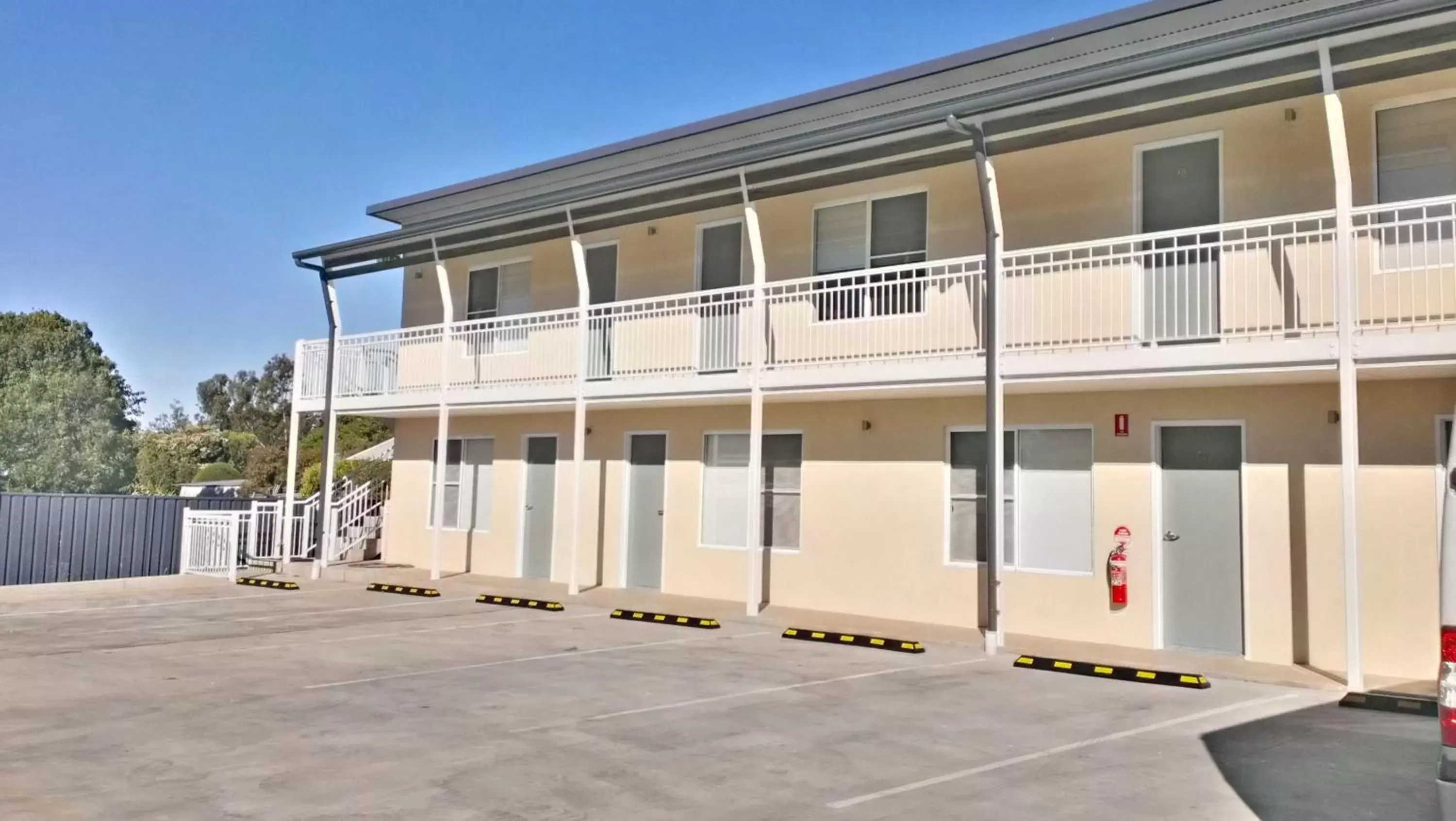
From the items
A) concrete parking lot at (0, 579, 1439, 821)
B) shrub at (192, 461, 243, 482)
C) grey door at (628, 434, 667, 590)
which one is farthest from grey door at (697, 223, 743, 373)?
shrub at (192, 461, 243, 482)

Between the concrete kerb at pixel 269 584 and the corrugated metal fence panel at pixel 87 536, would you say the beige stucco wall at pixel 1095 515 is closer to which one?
the concrete kerb at pixel 269 584

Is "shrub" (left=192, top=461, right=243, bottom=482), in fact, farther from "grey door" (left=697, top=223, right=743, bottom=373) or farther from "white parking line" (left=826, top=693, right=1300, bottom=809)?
"white parking line" (left=826, top=693, right=1300, bottom=809)

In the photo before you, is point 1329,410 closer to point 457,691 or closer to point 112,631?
point 457,691

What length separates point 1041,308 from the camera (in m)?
11.8

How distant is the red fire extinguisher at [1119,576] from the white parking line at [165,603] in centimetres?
1137

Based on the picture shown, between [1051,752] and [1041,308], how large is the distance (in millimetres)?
6201

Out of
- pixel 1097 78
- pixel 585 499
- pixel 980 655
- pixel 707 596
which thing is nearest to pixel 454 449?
pixel 585 499

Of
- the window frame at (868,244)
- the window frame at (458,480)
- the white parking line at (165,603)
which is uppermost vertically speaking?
the window frame at (868,244)

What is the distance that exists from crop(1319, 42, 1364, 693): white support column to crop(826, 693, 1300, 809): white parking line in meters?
0.73

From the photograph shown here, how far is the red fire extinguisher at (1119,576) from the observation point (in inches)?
446

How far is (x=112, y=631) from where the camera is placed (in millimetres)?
12383

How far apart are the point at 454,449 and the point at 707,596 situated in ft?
21.1

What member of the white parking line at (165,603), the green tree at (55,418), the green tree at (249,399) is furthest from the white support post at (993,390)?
the green tree at (249,399)

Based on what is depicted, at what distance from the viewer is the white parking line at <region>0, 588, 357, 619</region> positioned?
47.2 ft
